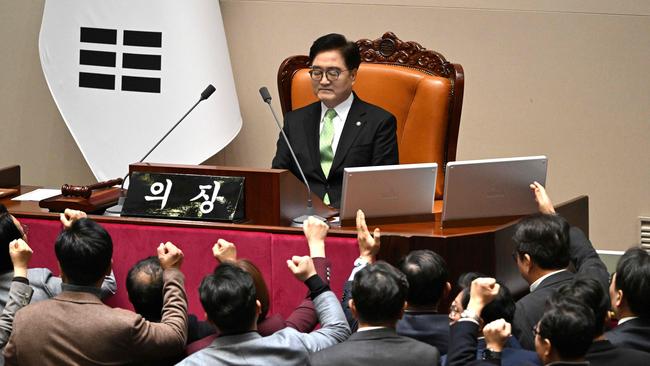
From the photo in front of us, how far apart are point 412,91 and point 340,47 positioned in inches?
21.0

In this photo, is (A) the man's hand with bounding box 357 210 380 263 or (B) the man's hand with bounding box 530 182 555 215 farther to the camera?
(B) the man's hand with bounding box 530 182 555 215

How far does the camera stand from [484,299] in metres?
3.04

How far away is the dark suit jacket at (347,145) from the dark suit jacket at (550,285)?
1353 millimetres

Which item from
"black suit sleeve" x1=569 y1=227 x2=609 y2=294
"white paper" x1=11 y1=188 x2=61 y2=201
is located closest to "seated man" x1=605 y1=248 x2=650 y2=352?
"black suit sleeve" x1=569 y1=227 x2=609 y2=294

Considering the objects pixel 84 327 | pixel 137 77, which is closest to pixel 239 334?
pixel 84 327

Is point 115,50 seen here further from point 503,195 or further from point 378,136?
point 503,195

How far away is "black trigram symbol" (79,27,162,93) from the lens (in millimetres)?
6031

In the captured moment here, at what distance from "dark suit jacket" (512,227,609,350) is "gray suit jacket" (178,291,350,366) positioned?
54 cm

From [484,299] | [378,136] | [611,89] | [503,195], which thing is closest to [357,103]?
[378,136]

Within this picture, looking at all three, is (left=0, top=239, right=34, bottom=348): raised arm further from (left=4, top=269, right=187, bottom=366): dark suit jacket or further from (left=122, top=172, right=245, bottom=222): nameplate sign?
(left=122, top=172, right=245, bottom=222): nameplate sign

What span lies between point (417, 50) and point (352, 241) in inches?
72.2

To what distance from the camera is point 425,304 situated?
3.21 m

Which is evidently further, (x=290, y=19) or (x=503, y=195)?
(x=290, y=19)

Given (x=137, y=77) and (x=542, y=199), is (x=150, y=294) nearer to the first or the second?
(x=542, y=199)
